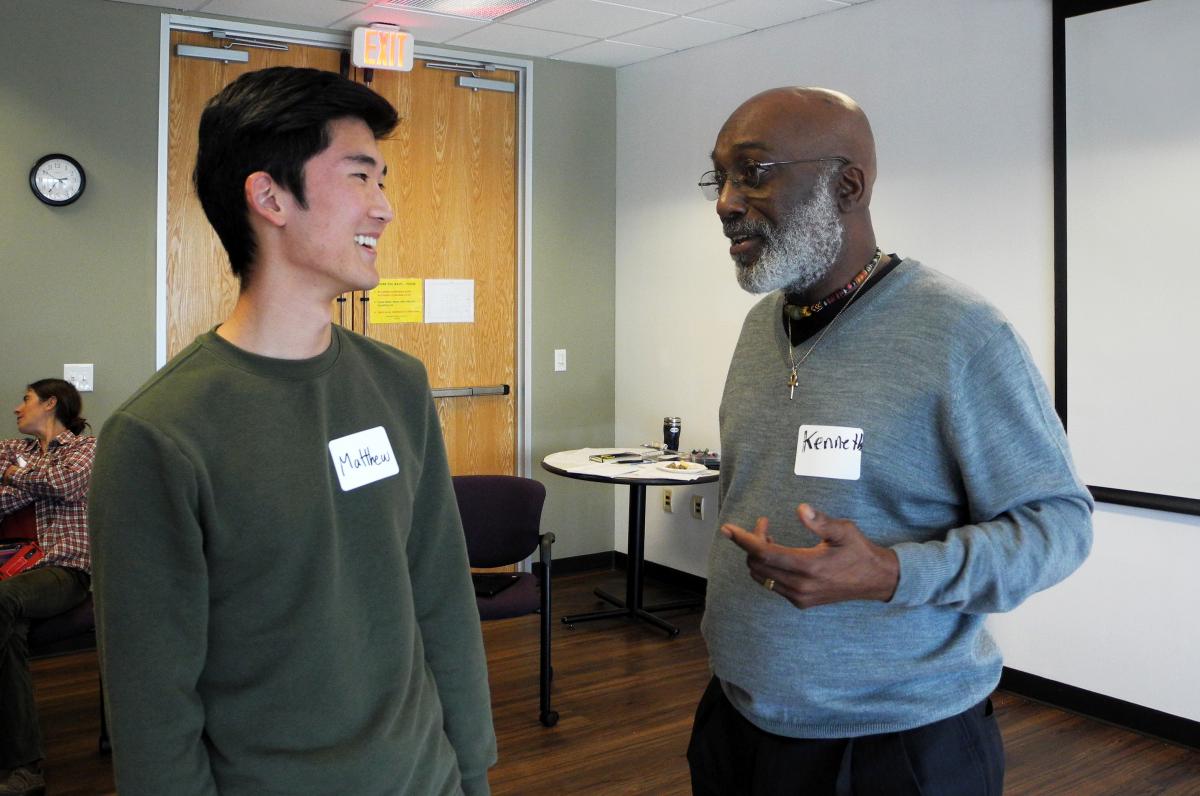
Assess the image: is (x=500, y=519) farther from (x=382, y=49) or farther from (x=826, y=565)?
(x=826, y=565)

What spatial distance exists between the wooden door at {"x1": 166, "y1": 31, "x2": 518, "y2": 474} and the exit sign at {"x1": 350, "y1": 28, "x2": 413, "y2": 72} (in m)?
0.22

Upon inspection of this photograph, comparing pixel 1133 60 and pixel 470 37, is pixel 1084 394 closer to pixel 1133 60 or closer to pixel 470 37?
pixel 1133 60

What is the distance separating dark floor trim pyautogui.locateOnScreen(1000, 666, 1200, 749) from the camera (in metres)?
3.44

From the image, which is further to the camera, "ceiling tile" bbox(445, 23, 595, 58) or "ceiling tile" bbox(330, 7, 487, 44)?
"ceiling tile" bbox(445, 23, 595, 58)

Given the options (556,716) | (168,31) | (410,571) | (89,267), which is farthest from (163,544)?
(168,31)

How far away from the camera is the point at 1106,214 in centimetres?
353

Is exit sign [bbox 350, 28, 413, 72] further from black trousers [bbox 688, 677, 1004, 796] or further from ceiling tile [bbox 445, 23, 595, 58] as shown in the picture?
black trousers [bbox 688, 677, 1004, 796]

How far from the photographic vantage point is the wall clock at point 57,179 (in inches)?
172

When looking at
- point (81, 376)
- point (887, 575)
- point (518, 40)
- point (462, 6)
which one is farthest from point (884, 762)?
point (518, 40)

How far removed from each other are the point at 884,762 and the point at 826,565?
33 cm

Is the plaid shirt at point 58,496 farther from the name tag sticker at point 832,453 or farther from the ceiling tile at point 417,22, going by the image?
the name tag sticker at point 832,453

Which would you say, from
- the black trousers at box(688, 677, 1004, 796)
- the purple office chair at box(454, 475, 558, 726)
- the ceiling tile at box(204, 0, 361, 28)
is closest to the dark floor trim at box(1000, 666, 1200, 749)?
the purple office chair at box(454, 475, 558, 726)

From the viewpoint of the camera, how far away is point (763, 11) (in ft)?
15.0

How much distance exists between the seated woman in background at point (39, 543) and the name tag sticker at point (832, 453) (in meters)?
2.37
